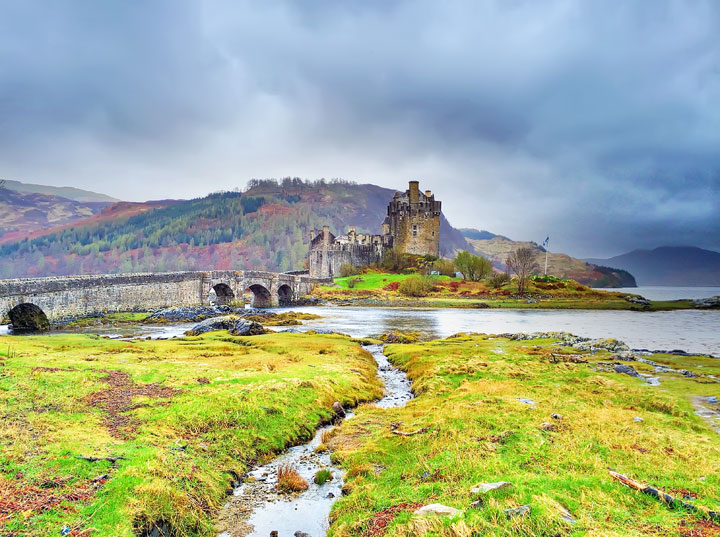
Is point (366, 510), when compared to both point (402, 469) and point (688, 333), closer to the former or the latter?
point (402, 469)

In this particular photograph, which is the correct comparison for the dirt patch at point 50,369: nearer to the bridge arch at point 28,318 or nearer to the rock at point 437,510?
the rock at point 437,510

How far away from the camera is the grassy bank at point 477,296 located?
80.7 metres

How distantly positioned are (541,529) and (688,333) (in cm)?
4947

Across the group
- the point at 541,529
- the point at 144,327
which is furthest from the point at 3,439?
the point at 144,327

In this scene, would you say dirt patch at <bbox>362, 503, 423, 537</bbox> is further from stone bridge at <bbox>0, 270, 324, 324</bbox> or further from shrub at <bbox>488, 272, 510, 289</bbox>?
shrub at <bbox>488, 272, 510, 289</bbox>

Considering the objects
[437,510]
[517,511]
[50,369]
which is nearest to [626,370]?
[517,511]

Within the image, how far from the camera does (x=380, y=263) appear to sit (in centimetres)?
12300

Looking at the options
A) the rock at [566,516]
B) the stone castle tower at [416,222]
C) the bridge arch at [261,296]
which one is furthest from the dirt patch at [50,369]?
the stone castle tower at [416,222]

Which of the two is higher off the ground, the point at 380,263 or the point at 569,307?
the point at 380,263

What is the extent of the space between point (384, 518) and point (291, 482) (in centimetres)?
346

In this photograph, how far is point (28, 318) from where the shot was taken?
39.8 m

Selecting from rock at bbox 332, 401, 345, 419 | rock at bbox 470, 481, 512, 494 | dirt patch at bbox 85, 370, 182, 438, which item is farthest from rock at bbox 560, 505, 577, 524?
rock at bbox 332, 401, 345, 419

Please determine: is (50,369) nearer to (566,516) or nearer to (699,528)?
(566,516)

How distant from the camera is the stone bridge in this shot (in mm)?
38850
